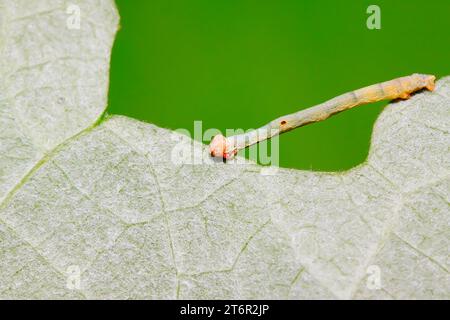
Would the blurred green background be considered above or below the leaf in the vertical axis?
above

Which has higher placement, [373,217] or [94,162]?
[94,162]

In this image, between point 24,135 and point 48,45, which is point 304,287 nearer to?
Result: point 24,135

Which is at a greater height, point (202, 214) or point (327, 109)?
point (327, 109)

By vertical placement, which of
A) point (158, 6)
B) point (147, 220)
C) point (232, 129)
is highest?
point (158, 6)

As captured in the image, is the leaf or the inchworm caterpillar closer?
the leaf
